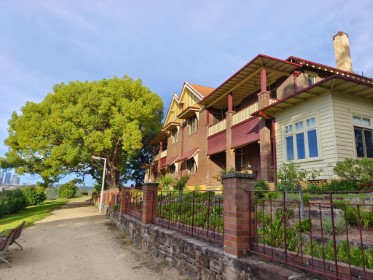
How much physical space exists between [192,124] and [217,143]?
4.86 metres

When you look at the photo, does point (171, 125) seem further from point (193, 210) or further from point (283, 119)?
point (193, 210)

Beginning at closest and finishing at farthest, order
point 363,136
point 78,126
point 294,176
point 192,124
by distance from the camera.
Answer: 1. point 294,176
2. point 363,136
3. point 192,124
4. point 78,126

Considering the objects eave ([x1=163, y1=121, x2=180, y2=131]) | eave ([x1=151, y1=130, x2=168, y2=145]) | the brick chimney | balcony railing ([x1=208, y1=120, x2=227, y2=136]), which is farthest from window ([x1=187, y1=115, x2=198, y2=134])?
the brick chimney

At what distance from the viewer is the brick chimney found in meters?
16.6

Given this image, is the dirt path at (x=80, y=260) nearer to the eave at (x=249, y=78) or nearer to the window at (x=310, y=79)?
the eave at (x=249, y=78)

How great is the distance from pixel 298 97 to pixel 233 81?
15.5 feet

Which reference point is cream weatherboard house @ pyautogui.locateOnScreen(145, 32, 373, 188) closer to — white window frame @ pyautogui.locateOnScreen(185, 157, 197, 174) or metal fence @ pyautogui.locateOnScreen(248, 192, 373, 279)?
white window frame @ pyautogui.locateOnScreen(185, 157, 197, 174)

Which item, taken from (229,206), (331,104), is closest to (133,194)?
(229,206)

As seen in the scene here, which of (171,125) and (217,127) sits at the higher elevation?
(171,125)

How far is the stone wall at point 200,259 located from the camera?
11.3ft

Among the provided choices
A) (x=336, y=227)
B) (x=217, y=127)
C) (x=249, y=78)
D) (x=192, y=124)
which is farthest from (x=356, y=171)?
(x=192, y=124)

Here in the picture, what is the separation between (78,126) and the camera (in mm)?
22344

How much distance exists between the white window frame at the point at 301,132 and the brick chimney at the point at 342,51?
27.0 ft

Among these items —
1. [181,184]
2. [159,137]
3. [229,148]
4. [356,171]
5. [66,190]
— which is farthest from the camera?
[66,190]
